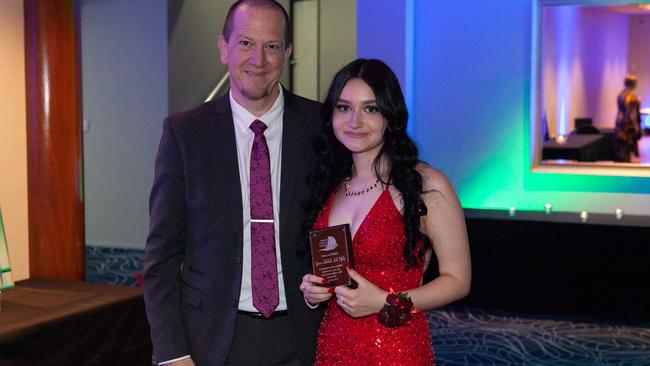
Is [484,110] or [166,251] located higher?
[484,110]

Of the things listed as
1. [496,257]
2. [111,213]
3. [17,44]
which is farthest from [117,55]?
[17,44]

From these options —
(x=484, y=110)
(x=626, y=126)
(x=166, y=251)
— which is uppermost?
(x=484, y=110)

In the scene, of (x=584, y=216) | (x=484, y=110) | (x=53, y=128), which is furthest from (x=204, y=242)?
(x=484, y=110)

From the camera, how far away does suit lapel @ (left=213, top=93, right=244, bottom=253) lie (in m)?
2.21

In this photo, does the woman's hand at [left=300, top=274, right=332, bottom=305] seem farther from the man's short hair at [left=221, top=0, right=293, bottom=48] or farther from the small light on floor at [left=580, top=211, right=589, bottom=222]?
the small light on floor at [left=580, top=211, right=589, bottom=222]

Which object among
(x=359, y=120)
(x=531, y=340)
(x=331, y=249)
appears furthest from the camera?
(x=531, y=340)

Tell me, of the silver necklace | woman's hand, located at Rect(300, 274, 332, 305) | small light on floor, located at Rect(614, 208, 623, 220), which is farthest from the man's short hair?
small light on floor, located at Rect(614, 208, 623, 220)

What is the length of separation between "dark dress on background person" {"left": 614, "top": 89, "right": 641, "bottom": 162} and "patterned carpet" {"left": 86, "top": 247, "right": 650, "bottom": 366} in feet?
4.71

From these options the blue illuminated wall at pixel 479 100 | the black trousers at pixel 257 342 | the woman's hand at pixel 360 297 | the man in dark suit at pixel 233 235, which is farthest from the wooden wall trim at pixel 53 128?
the blue illuminated wall at pixel 479 100

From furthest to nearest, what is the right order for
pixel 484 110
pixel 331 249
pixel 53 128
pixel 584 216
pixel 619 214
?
pixel 484 110 → pixel 619 214 → pixel 584 216 → pixel 53 128 → pixel 331 249

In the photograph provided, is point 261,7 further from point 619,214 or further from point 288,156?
point 619,214

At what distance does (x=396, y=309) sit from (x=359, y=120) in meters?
0.50

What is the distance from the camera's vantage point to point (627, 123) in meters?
6.62

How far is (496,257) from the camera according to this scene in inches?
248
